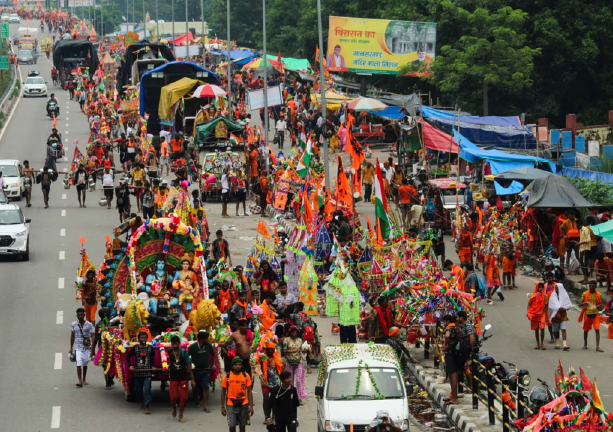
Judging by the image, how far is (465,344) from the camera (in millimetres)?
18719

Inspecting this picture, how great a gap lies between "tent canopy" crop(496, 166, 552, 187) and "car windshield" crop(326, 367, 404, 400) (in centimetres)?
1670

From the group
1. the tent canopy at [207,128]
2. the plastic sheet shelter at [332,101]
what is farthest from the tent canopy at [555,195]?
the plastic sheet shelter at [332,101]

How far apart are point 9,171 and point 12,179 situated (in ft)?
1.06

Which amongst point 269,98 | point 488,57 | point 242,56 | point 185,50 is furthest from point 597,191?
point 185,50

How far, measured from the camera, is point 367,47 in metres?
58.0

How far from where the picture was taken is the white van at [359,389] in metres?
16.0

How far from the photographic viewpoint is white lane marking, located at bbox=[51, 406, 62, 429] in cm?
1789

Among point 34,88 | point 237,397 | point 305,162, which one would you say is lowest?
point 237,397

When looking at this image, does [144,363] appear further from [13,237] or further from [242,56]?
[242,56]


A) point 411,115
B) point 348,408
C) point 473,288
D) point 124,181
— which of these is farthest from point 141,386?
point 411,115

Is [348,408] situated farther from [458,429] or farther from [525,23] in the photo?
[525,23]

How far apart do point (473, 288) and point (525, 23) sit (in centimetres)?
3042

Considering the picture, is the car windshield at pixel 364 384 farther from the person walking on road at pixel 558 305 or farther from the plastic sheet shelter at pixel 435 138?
the plastic sheet shelter at pixel 435 138

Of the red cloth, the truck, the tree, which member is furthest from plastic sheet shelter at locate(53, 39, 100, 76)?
the red cloth
